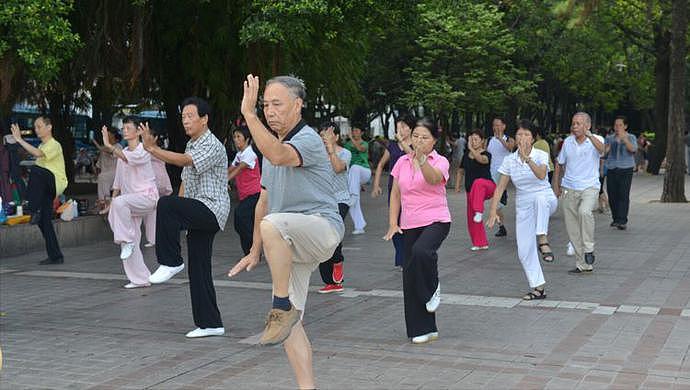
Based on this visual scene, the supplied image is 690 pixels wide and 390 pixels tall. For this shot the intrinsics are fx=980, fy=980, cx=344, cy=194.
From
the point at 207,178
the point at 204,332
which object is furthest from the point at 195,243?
the point at 204,332

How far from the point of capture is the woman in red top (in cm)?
1085

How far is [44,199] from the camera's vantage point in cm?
1218

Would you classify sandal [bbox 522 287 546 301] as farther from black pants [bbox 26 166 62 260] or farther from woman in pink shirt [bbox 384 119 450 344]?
black pants [bbox 26 166 62 260]

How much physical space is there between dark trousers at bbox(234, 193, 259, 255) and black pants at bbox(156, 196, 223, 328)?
10.6 ft

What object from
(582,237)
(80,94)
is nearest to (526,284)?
(582,237)

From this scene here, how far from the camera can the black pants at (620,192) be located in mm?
16016

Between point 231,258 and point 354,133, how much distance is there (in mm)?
3709

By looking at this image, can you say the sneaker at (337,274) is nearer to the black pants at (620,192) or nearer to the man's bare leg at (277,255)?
the man's bare leg at (277,255)

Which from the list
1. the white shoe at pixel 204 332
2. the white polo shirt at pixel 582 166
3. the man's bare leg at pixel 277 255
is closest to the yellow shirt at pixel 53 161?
the white shoe at pixel 204 332

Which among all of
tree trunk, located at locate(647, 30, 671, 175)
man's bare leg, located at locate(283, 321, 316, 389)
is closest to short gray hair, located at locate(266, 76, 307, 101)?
man's bare leg, located at locate(283, 321, 316, 389)

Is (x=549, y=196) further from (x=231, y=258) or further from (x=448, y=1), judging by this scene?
(x=448, y=1)

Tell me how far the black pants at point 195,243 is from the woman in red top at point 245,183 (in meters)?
3.14

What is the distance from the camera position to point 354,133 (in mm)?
15453

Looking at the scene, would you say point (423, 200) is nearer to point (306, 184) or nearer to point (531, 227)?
point (531, 227)
